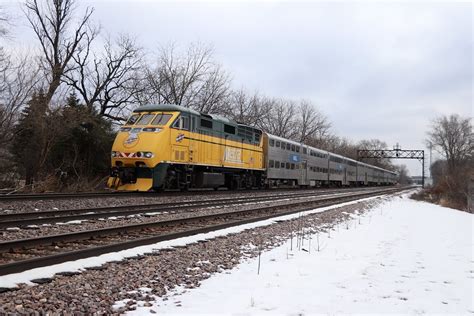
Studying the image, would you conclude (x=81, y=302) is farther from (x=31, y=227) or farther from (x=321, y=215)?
(x=321, y=215)

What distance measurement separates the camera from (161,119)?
1830 centimetres

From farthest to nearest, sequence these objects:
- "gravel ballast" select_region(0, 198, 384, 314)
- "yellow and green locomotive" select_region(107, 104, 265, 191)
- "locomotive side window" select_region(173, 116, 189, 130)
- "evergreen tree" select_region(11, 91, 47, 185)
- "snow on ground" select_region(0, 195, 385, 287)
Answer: "evergreen tree" select_region(11, 91, 47, 185) → "locomotive side window" select_region(173, 116, 189, 130) → "yellow and green locomotive" select_region(107, 104, 265, 191) → "snow on ground" select_region(0, 195, 385, 287) → "gravel ballast" select_region(0, 198, 384, 314)

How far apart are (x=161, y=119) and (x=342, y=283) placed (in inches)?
549

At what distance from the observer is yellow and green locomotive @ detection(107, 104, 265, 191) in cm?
1742

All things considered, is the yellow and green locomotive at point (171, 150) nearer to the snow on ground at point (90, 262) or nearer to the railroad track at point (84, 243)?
the railroad track at point (84, 243)

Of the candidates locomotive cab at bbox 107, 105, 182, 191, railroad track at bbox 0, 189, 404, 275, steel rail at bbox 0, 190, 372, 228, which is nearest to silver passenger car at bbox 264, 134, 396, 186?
locomotive cab at bbox 107, 105, 182, 191

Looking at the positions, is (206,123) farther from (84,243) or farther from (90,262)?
(90,262)

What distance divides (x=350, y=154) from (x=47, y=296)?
101135mm

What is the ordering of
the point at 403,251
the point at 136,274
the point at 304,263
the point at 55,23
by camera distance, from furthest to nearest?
the point at 55,23
the point at 403,251
the point at 304,263
the point at 136,274

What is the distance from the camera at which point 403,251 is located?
8359 mm

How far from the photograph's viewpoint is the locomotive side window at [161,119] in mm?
18125

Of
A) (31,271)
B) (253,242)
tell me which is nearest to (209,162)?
(253,242)

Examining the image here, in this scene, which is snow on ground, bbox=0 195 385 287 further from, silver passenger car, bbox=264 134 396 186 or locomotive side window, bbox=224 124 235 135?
silver passenger car, bbox=264 134 396 186

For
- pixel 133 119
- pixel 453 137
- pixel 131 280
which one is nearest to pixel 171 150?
pixel 133 119
